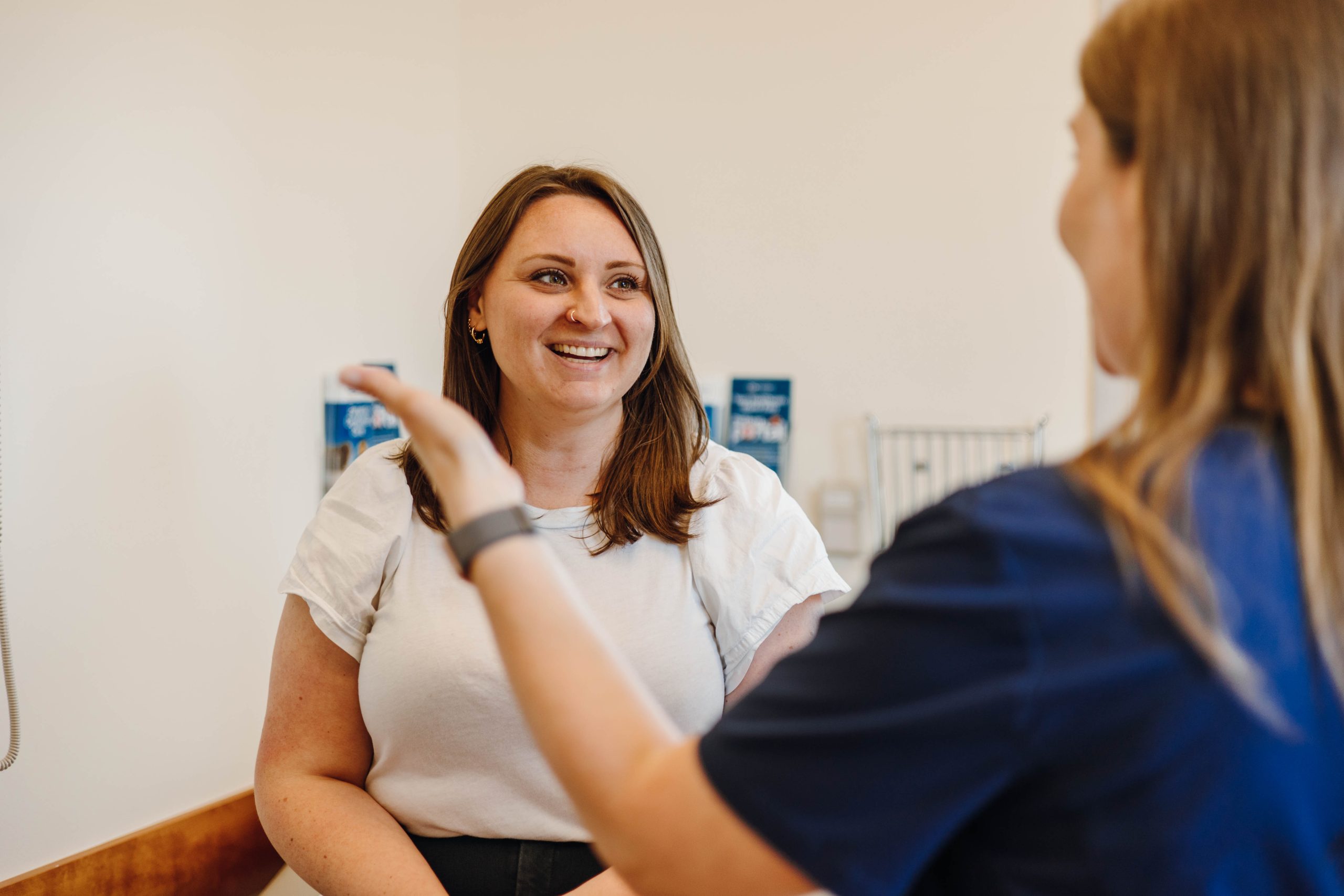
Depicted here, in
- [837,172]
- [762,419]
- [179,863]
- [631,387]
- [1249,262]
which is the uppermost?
[837,172]

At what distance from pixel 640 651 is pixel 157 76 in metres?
1.06

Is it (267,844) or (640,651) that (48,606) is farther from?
(640,651)

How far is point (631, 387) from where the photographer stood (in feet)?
4.61

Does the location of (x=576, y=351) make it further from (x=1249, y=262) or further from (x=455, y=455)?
(x=1249, y=262)

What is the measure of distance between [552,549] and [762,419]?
3.21 feet

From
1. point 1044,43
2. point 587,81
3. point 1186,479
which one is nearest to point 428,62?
point 587,81

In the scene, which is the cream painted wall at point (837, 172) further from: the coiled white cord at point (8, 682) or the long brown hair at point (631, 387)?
the coiled white cord at point (8, 682)

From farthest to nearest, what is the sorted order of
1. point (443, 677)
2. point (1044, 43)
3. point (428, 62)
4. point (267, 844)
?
point (428, 62), point (1044, 43), point (267, 844), point (443, 677)

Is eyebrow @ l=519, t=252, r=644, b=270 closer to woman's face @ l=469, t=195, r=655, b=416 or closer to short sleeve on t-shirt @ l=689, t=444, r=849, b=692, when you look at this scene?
woman's face @ l=469, t=195, r=655, b=416

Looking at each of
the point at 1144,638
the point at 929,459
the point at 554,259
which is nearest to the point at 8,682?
the point at 554,259

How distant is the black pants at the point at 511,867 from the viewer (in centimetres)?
116

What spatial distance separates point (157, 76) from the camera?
144cm

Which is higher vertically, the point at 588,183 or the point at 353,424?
the point at 588,183

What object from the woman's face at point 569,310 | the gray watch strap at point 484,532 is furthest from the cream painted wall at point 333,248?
the gray watch strap at point 484,532
